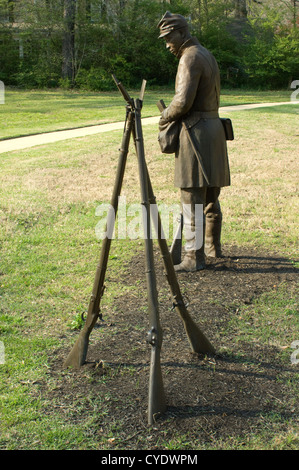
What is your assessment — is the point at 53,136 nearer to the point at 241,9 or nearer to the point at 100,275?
the point at 100,275

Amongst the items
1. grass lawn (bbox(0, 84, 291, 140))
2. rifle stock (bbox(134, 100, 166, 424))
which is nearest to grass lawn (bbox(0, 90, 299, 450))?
rifle stock (bbox(134, 100, 166, 424))

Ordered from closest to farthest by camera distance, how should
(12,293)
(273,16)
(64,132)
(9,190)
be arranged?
(12,293)
(9,190)
(64,132)
(273,16)

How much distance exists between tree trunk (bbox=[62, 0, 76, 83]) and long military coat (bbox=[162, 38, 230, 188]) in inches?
891

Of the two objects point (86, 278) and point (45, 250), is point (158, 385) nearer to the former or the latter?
point (86, 278)

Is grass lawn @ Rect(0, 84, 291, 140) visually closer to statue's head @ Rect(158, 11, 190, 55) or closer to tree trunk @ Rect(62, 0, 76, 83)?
tree trunk @ Rect(62, 0, 76, 83)

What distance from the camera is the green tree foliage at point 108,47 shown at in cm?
2644

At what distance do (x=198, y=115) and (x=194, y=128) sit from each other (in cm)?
13

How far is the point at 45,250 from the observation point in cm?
622

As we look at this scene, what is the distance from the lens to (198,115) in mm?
4926

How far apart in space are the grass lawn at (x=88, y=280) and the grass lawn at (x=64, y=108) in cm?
286

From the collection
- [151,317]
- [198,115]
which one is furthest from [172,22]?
[151,317]

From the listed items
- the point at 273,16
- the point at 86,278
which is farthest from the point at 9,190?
the point at 273,16
